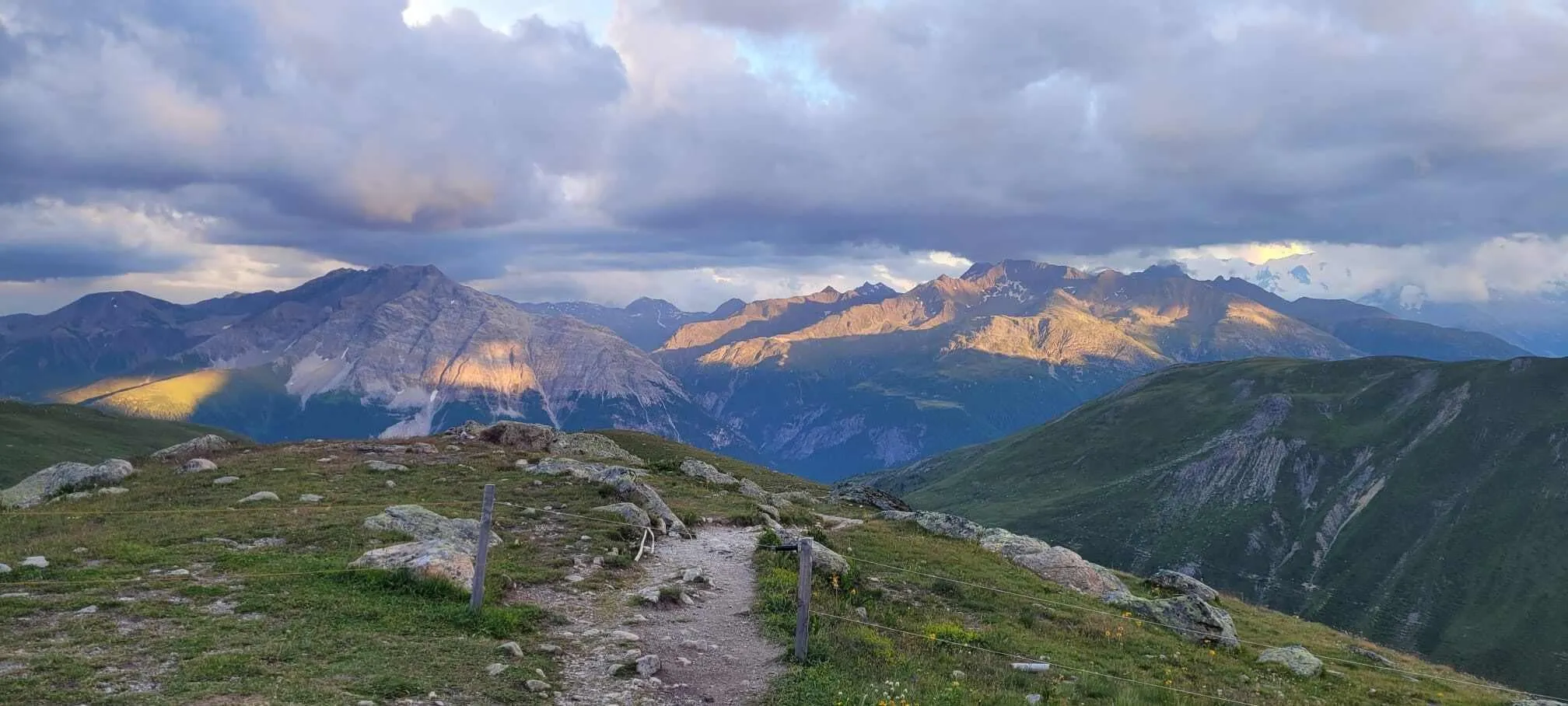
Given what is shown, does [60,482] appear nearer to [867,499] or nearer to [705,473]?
[705,473]

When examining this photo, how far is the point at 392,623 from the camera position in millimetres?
20016

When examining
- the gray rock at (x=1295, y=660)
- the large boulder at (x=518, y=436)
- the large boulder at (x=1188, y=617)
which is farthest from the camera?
the large boulder at (x=518, y=436)

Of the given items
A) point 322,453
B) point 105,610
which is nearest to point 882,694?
point 105,610

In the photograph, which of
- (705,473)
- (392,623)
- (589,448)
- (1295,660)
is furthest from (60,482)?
(1295,660)

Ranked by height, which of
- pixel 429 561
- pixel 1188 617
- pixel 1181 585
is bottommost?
pixel 1181 585

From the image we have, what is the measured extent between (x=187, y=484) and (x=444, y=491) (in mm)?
12706

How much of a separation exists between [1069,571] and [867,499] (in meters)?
31.6

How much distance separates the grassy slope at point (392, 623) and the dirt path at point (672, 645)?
2.66 ft

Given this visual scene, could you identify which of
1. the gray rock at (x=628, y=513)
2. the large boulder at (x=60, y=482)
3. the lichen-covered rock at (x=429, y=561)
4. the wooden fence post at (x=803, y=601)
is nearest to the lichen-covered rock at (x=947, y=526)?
the gray rock at (x=628, y=513)

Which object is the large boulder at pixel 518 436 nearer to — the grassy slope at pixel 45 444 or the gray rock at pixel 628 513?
the gray rock at pixel 628 513

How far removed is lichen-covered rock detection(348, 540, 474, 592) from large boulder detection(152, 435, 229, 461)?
1320 inches

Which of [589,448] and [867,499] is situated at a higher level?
[589,448]

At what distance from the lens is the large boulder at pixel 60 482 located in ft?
123

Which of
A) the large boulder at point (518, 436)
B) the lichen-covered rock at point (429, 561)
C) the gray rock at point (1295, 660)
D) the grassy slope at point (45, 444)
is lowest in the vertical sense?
the grassy slope at point (45, 444)
